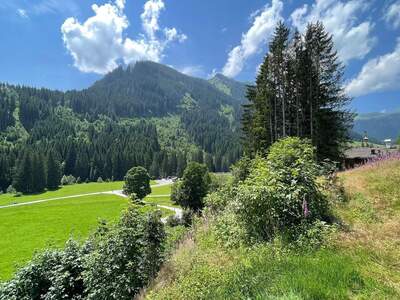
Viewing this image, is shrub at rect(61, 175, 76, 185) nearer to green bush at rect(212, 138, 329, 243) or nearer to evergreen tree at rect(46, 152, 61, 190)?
evergreen tree at rect(46, 152, 61, 190)

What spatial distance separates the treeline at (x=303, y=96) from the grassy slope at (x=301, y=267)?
22808mm

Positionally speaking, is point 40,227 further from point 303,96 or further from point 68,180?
point 68,180

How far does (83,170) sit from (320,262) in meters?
155

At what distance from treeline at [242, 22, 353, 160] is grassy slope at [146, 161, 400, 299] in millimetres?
22808

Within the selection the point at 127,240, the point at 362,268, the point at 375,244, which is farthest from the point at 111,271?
the point at 375,244

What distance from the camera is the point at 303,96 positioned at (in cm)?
3638

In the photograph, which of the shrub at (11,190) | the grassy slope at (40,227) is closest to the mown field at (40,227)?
the grassy slope at (40,227)

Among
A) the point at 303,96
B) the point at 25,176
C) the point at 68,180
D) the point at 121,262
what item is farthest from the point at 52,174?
the point at 121,262

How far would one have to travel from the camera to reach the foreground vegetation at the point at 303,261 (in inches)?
207

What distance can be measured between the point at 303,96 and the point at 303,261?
32.7 meters

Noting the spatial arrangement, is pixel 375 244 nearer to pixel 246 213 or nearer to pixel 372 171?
pixel 246 213

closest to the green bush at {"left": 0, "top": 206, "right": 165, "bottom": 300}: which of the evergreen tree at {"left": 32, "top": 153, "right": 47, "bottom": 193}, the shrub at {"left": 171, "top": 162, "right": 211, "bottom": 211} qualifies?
the shrub at {"left": 171, "top": 162, "right": 211, "bottom": 211}

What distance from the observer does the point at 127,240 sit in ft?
29.3

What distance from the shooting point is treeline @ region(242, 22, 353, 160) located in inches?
1332
